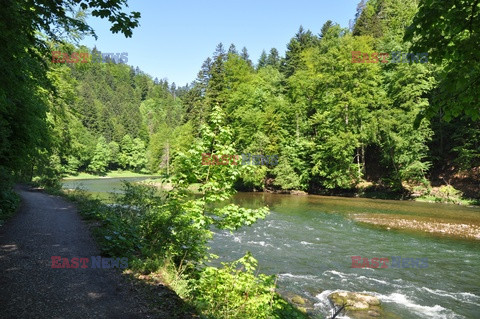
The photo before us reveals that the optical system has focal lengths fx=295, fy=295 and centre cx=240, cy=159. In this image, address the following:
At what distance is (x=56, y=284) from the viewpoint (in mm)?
5379

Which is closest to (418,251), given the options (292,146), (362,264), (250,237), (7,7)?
(362,264)

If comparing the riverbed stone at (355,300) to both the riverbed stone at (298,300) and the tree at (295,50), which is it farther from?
the tree at (295,50)

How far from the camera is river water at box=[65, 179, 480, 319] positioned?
28.0 feet

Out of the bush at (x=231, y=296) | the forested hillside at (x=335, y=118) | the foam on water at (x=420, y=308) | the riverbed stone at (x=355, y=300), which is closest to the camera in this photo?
the bush at (x=231, y=296)

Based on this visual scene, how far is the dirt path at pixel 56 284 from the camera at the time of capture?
4.46 meters

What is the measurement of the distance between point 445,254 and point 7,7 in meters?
15.9

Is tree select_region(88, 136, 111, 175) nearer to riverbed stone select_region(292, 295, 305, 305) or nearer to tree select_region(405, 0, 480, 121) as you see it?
riverbed stone select_region(292, 295, 305, 305)

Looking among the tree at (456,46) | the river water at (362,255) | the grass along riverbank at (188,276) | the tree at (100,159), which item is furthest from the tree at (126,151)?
the tree at (456,46)

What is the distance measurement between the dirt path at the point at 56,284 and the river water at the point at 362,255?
510 centimetres

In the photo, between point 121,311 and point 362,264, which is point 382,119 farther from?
point 121,311

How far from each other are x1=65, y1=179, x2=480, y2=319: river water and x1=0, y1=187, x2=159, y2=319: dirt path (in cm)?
510

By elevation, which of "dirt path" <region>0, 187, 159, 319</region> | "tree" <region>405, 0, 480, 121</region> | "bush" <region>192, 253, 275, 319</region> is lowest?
"bush" <region>192, 253, 275, 319</region>

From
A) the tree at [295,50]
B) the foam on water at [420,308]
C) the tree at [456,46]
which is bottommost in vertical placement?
the foam on water at [420,308]

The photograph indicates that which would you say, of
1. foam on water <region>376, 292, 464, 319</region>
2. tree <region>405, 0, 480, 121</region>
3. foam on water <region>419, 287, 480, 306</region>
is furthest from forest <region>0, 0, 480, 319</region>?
foam on water <region>419, 287, 480, 306</region>
